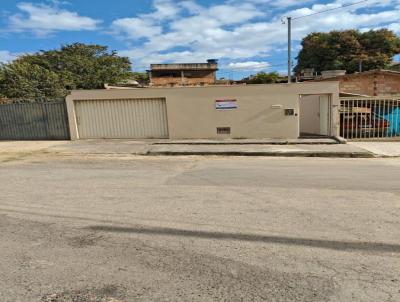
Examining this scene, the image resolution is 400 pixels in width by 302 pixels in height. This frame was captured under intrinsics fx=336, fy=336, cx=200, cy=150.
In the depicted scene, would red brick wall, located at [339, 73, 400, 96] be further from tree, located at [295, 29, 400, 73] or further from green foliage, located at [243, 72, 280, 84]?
tree, located at [295, 29, 400, 73]

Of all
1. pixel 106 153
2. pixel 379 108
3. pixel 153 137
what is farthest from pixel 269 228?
pixel 379 108

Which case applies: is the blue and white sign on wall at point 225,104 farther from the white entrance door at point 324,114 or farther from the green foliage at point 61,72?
the green foliage at point 61,72

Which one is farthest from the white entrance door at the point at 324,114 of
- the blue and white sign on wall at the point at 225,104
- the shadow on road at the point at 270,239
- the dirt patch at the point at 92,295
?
the dirt patch at the point at 92,295

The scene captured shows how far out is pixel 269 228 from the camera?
4.64 meters

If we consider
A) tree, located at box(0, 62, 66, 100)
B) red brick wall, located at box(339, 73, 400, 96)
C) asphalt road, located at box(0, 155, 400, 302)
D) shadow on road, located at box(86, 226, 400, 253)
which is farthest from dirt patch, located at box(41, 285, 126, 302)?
red brick wall, located at box(339, 73, 400, 96)

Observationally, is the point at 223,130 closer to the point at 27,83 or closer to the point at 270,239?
the point at 270,239

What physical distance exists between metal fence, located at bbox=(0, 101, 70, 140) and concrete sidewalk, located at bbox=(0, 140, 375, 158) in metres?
1.59

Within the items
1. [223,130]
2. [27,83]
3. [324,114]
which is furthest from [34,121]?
[324,114]

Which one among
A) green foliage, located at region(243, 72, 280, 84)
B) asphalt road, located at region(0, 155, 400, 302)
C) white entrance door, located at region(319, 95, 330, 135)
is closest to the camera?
asphalt road, located at region(0, 155, 400, 302)

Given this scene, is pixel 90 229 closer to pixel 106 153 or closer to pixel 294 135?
pixel 106 153

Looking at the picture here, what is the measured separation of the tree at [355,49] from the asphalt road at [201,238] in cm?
5297

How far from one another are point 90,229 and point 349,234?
349 centimetres

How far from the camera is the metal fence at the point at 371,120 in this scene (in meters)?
16.3

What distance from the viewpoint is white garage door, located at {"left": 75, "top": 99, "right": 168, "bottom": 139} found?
56.0 ft
